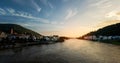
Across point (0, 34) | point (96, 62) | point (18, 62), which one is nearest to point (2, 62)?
point (18, 62)

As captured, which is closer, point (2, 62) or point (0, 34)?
point (2, 62)

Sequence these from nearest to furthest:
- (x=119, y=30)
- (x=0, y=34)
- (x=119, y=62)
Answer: (x=119, y=62)
(x=0, y=34)
(x=119, y=30)

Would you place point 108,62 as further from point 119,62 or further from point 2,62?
point 2,62

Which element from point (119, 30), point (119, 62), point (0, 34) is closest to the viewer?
point (119, 62)

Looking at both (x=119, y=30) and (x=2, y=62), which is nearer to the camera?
(x=2, y=62)

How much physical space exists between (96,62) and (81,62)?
390 cm

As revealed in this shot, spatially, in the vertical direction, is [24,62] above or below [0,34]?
below

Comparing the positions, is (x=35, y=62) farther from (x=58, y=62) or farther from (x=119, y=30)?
(x=119, y=30)

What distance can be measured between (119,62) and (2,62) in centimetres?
2998

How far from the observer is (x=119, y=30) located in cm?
19325

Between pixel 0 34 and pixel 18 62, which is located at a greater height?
pixel 0 34

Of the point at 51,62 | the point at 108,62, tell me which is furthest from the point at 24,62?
the point at 108,62

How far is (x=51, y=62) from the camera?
3634 centimetres

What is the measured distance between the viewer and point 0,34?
120250 mm
